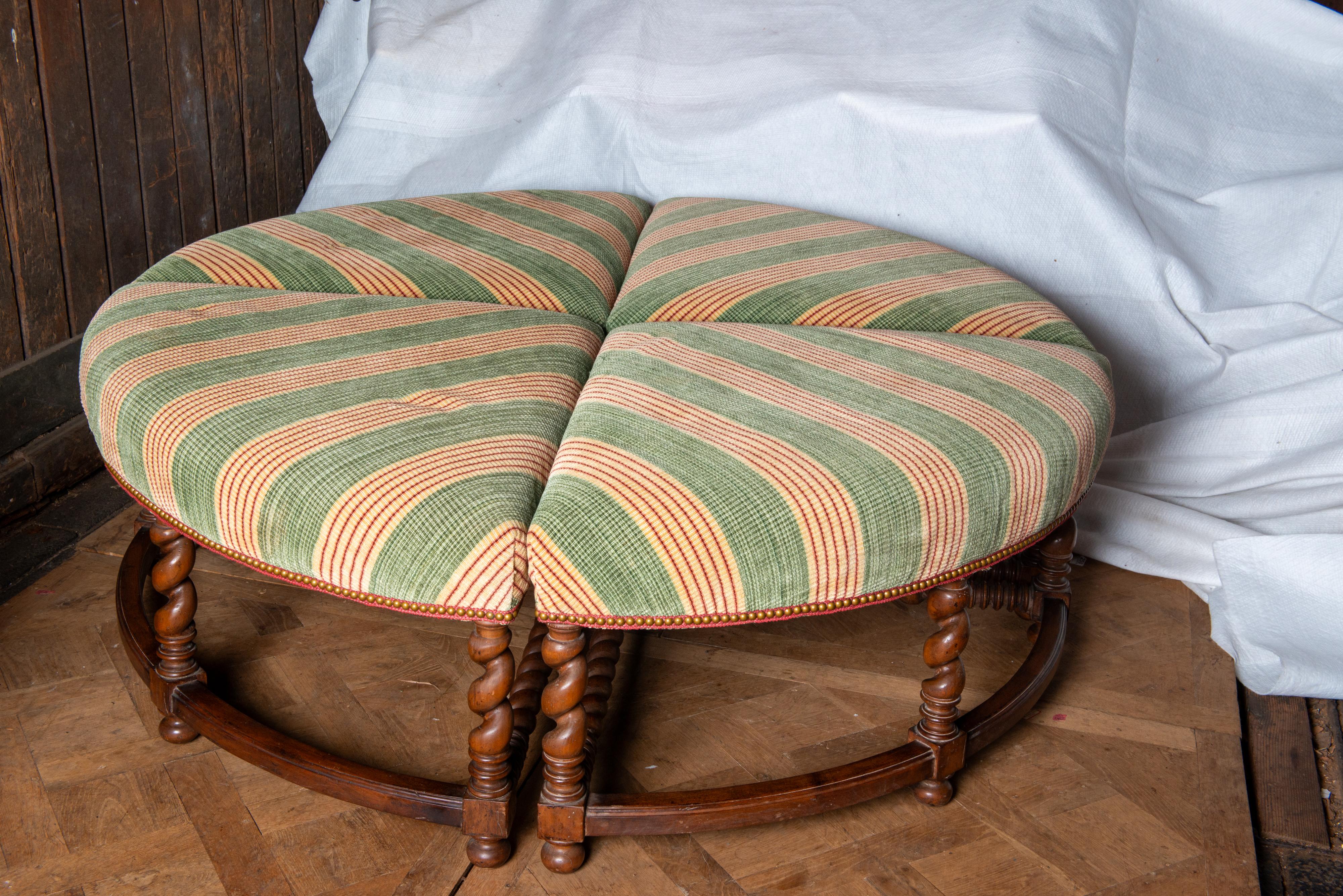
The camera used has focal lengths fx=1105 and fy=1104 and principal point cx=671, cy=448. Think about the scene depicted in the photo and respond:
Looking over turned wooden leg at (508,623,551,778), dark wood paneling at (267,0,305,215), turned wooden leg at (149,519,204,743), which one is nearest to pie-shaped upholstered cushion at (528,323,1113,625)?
turned wooden leg at (508,623,551,778)

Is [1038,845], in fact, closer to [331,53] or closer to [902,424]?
[902,424]

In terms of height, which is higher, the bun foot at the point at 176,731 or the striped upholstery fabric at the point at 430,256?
the striped upholstery fabric at the point at 430,256

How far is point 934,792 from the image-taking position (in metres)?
1.11

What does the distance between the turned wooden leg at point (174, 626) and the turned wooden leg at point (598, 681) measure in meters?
0.41

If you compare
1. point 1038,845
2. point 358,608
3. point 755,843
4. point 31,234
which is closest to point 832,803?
point 755,843

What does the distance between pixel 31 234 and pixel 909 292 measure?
1.18 metres

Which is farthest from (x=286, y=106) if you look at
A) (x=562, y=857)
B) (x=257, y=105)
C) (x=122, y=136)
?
(x=562, y=857)

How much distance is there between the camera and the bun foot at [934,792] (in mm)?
1109

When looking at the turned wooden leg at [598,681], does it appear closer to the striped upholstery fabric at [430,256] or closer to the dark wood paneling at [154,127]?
the striped upholstery fabric at [430,256]

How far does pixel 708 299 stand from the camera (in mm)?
1271

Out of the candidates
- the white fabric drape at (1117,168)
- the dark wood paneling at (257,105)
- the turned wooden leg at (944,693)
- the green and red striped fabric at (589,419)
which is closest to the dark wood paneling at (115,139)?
the dark wood paneling at (257,105)

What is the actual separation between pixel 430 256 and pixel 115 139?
61 centimetres

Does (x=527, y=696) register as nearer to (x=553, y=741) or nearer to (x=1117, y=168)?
(x=553, y=741)

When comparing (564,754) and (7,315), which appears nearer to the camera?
(564,754)
